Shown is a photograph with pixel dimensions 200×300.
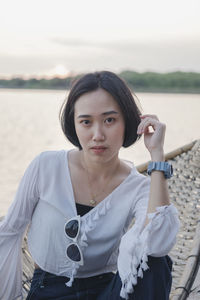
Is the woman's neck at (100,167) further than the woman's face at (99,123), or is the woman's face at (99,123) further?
the woman's neck at (100,167)

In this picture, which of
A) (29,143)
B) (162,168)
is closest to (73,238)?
(162,168)

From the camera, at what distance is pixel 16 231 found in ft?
5.37

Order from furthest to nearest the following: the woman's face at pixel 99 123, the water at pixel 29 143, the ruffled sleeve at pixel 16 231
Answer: the water at pixel 29 143 < the ruffled sleeve at pixel 16 231 < the woman's face at pixel 99 123

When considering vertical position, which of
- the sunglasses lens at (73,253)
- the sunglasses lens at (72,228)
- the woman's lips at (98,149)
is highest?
the woman's lips at (98,149)

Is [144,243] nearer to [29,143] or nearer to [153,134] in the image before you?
[153,134]

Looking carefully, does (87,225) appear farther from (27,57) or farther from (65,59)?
(65,59)

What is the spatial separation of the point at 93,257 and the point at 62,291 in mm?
152

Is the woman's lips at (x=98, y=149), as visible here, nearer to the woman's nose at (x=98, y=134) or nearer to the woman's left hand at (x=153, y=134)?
the woman's nose at (x=98, y=134)

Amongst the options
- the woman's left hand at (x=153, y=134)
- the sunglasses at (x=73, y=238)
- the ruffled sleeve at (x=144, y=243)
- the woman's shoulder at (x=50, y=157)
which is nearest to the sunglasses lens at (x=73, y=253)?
the sunglasses at (x=73, y=238)

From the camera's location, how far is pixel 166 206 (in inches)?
54.5

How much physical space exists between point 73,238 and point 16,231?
9.5 inches

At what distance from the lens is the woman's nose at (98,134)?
56.0 inches

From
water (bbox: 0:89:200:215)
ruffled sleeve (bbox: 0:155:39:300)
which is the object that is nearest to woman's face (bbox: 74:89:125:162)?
ruffled sleeve (bbox: 0:155:39:300)

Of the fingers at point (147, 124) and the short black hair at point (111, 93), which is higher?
the short black hair at point (111, 93)
